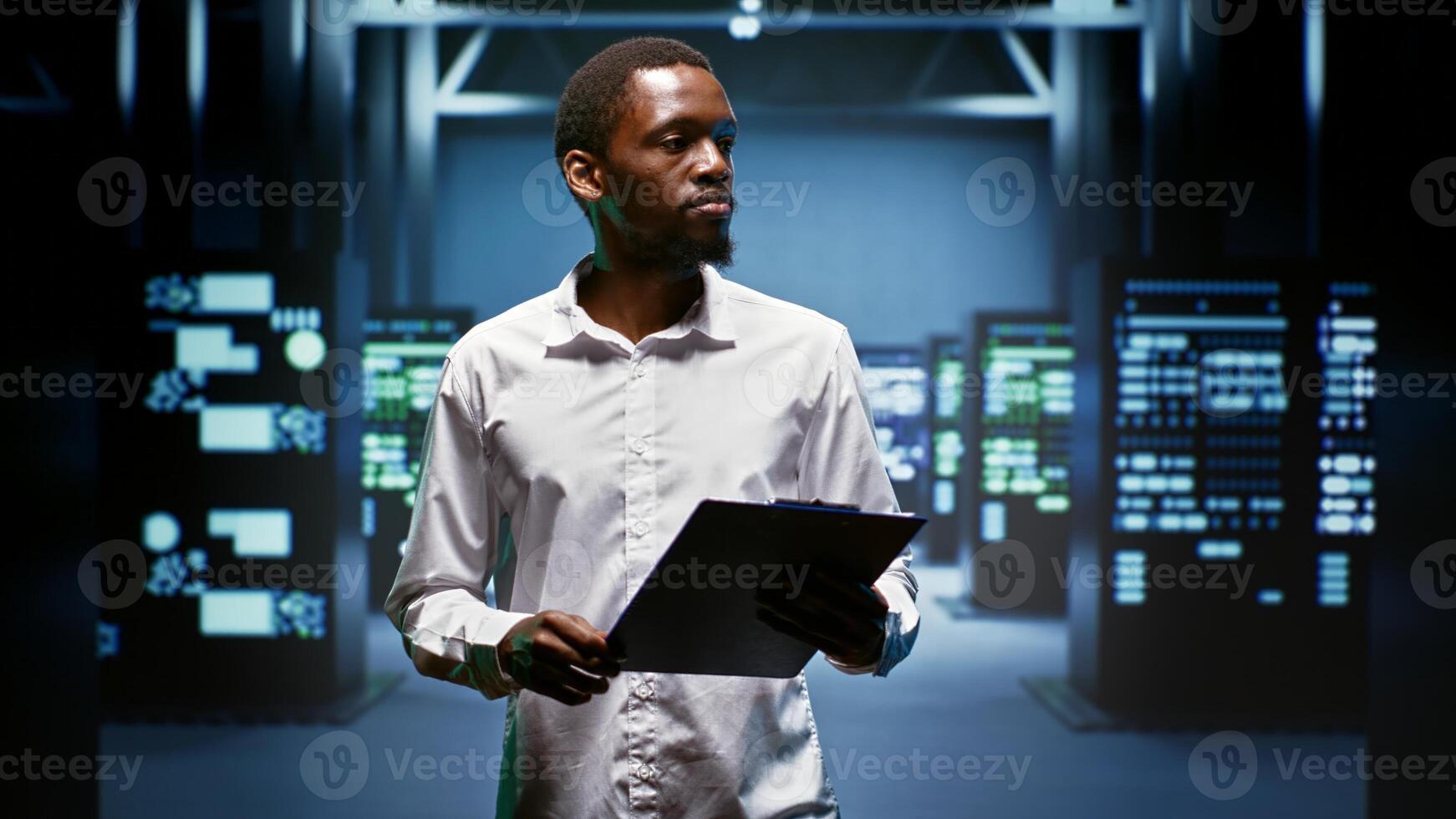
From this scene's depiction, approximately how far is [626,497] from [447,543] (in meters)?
0.22

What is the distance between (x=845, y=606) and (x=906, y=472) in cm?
711

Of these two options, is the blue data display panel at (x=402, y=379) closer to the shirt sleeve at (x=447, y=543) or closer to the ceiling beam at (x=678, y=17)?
the ceiling beam at (x=678, y=17)

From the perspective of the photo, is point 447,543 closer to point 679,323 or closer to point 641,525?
point 641,525

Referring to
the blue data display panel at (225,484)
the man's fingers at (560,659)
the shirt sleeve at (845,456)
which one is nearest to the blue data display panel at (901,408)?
the blue data display panel at (225,484)

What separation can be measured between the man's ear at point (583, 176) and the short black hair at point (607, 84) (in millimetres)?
10

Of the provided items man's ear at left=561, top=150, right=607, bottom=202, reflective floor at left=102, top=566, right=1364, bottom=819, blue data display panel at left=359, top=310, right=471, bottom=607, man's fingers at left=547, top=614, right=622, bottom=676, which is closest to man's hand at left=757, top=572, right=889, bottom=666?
man's fingers at left=547, top=614, right=622, bottom=676

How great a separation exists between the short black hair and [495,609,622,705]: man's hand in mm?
581

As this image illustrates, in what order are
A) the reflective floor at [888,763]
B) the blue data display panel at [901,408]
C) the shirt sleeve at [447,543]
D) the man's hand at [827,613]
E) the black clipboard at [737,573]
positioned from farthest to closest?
the blue data display panel at [901,408] < the reflective floor at [888,763] < the shirt sleeve at [447,543] < the man's hand at [827,613] < the black clipboard at [737,573]

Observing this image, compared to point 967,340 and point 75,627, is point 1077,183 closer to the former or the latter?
point 967,340

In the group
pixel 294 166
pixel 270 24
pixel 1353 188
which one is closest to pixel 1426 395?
pixel 1353 188

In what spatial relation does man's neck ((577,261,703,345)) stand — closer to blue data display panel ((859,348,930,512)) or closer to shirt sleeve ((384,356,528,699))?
shirt sleeve ((384,356,528,699))

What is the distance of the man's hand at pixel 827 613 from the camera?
1.20 m

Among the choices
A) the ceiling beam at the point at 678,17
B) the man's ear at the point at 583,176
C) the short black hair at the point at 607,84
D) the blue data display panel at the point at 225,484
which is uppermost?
the ceiling beam at the point at 678,17

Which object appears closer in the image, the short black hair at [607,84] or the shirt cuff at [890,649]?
the shirt cuff at [890,649]
